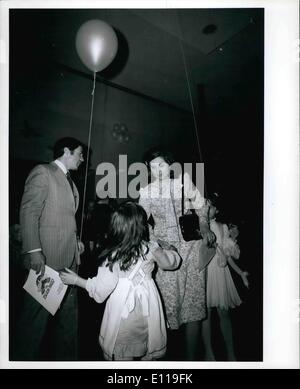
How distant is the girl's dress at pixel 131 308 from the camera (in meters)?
1.70

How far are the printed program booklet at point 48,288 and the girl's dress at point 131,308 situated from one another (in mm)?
169

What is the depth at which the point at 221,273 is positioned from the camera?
1.79 m

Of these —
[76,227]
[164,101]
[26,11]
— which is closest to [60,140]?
[76,227]

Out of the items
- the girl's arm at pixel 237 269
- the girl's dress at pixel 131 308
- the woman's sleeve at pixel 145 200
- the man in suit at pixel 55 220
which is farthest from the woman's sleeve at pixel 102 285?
the girl's arm at pixel 237 269

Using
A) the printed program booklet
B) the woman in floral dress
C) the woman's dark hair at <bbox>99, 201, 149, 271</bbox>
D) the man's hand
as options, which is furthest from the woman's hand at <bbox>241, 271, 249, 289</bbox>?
the man's hand

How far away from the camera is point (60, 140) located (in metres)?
1.75

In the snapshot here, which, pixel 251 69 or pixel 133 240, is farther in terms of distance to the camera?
pixel 251 69

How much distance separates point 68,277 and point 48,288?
13cm

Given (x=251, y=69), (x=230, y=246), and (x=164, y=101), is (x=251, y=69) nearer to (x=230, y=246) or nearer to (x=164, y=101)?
(x=164, y=101)

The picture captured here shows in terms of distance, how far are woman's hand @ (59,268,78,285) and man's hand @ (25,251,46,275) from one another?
0.36ft

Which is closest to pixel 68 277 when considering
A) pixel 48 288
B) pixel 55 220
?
pixel 48 288

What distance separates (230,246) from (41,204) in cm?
105

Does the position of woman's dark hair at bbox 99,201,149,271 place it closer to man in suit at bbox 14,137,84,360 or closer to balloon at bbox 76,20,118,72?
man in suit at bbox 14,137,84,360

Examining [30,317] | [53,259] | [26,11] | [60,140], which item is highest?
[26,11]
